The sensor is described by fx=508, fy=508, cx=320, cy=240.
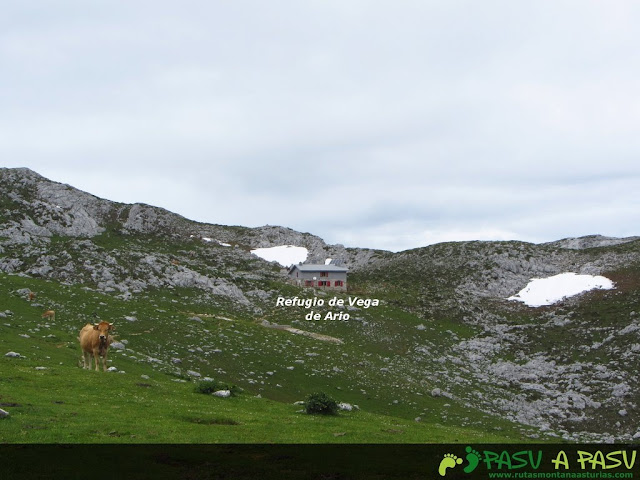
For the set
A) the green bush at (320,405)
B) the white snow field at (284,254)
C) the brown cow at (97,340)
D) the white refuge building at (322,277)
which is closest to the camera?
the green bush at (320,405)

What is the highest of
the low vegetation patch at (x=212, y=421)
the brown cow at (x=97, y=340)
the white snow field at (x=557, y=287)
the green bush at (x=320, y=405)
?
the white snow field at (x=557, y=287)

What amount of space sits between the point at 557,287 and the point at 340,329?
178 feet

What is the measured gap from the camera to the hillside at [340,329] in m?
41.9

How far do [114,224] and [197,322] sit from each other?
7609 centimetres

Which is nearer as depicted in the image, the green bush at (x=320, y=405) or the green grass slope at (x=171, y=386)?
the green grass slope at (x=171, y=386)
